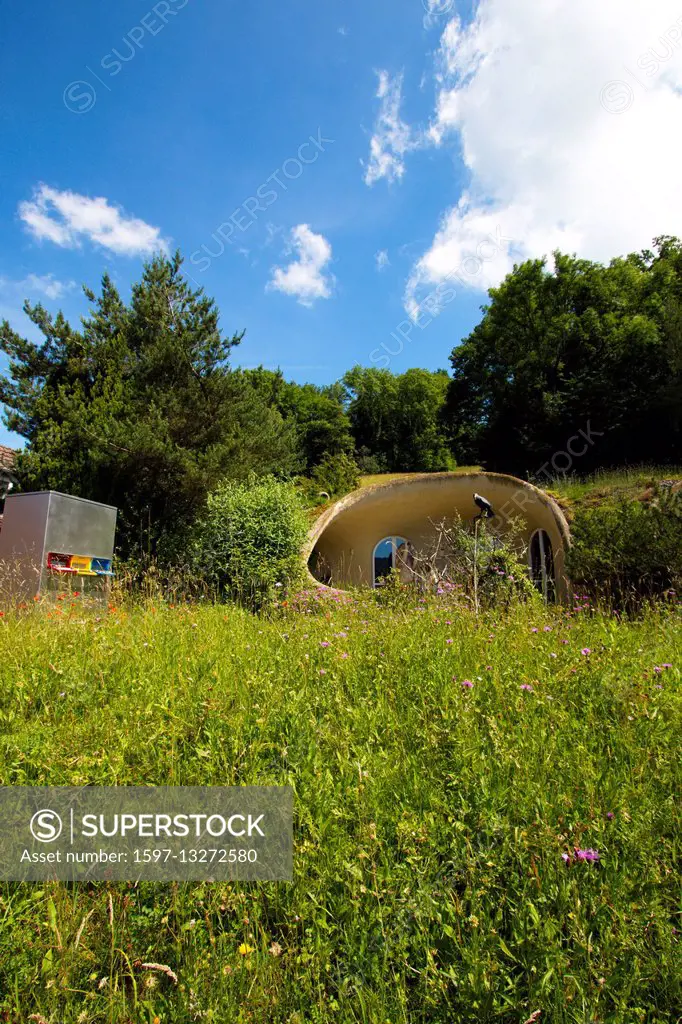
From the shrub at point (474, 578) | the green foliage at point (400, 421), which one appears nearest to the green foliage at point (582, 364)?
the green foliage at point (400, 421)

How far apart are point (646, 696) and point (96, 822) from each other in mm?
2848

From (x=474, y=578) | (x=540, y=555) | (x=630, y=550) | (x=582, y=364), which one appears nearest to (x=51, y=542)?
(x=474, y=578)

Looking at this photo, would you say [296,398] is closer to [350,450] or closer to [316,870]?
[350,450]

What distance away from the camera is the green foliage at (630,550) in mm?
7879

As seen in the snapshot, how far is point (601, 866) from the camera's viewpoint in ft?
6.17

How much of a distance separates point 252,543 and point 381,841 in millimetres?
8547

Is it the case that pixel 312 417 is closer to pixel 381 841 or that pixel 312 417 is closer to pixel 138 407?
pixel 138 407

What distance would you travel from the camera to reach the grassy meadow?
1.55m

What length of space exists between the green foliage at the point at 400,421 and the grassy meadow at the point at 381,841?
1341 inches

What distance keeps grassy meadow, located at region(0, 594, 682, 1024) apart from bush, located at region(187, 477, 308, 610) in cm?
624

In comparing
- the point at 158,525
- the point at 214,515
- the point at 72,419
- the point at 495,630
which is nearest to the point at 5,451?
the point at 72,419

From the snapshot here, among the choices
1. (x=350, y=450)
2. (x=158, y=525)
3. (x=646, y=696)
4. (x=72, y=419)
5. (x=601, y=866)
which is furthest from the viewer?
(x=350, y=450)

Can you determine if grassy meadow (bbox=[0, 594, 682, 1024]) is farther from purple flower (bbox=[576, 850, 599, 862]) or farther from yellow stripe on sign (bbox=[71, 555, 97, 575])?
yellow stripe on sign (bbox=[71, 555, 97, 575])

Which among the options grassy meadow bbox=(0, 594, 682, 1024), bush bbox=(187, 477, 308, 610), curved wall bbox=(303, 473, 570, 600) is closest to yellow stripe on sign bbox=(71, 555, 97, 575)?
bush bbox=(187, 477, 308, 610)
